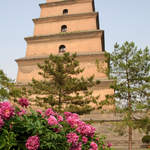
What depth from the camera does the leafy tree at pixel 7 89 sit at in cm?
1140

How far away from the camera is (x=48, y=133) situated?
7.62ft

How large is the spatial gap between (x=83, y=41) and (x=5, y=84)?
8225 millimetres

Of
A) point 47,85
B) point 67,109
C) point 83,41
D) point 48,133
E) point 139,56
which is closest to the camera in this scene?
point 48,133

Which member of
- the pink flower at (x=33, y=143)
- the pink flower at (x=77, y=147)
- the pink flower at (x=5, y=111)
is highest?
the pink flower at (x=5, y=111)

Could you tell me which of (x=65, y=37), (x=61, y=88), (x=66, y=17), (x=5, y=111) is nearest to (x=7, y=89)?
(x=61, y=88)

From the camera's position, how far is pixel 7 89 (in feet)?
42.5

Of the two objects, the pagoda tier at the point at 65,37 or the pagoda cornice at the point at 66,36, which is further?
the pagoda cornice at the point at 66,36

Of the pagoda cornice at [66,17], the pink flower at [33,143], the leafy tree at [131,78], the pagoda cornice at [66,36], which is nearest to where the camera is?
the pink flower at [33,143]

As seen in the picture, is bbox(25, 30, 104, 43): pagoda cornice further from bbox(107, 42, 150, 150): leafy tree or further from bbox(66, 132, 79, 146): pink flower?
bbox(66, 132, 79, 146): pink flower

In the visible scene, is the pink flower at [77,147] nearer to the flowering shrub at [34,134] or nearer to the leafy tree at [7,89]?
the flowering shrub at [34,134]

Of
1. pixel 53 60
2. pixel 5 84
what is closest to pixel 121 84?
pixel 53 60

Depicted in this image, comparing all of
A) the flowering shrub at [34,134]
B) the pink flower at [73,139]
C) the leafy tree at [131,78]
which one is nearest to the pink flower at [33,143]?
the flowering shrub at [34,134]

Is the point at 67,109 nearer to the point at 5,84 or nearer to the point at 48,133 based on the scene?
the point at 5,84

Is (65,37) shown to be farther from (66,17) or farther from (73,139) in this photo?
(73,139)
